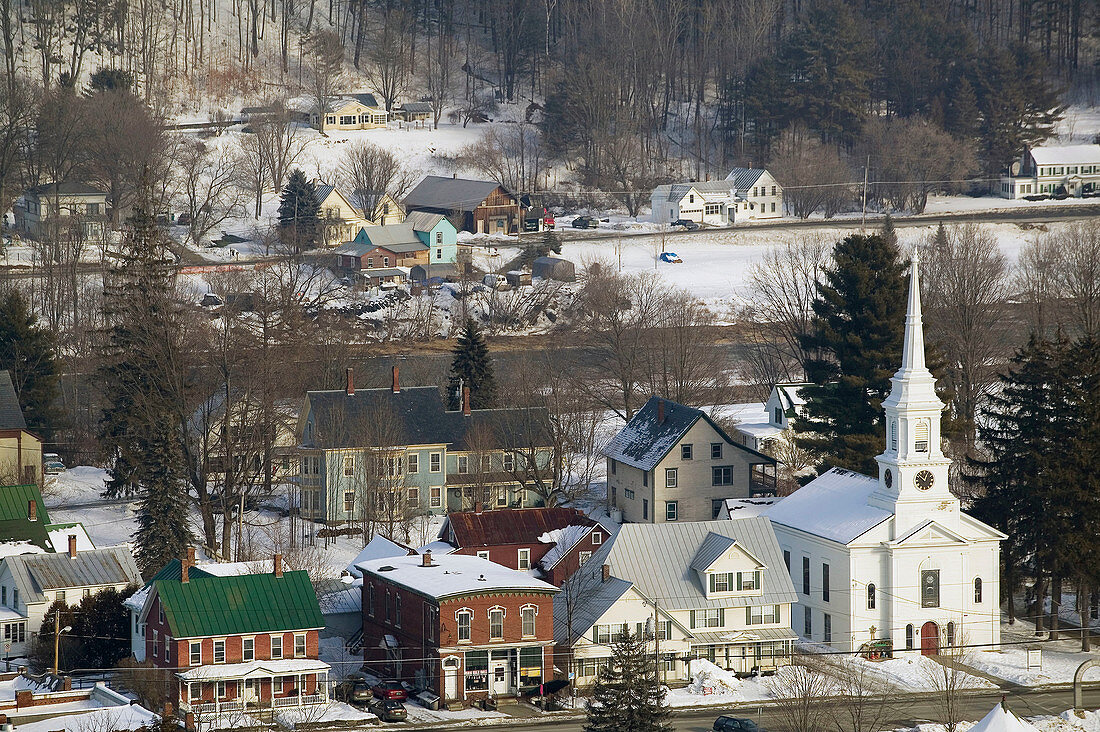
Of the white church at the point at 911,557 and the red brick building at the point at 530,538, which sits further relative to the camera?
the red brick building at the point at 530,538

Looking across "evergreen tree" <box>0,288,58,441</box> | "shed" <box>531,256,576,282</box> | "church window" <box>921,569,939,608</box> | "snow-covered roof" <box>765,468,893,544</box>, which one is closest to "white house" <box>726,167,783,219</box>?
"shed" <box>531,256,576,282</box>

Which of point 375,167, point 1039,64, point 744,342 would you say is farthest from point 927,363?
point 1039,64

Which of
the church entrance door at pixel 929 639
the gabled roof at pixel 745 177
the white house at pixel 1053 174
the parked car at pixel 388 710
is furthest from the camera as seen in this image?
the white house at pixel 1053 174

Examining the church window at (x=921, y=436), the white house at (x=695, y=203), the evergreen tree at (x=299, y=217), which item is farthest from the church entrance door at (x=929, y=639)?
the white house at (x=695, y=203)

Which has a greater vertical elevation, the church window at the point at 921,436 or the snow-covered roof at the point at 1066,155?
the snow-covered roof at the point at 1066,155

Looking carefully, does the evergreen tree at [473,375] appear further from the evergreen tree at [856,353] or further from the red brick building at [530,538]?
the red brick building at [530,538]
